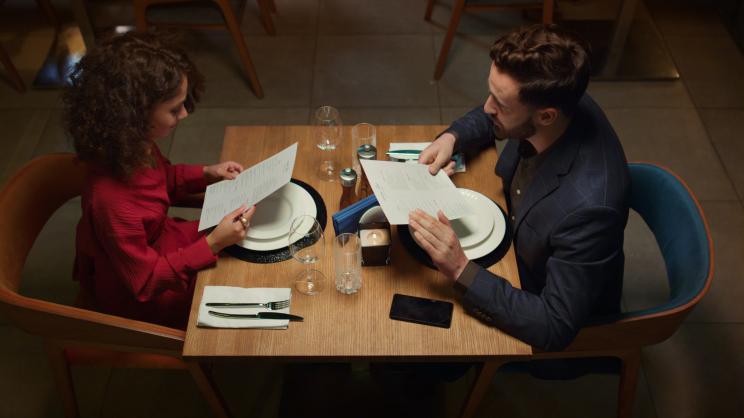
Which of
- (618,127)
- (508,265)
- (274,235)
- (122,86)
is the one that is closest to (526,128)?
(508,265)

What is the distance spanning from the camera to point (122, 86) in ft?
4.79

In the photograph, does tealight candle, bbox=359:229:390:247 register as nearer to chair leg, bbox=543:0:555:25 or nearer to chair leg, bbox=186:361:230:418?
chair leg, bbox=186:361:230:418

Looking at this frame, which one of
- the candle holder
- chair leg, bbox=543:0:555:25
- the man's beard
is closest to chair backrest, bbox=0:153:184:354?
the candle holder

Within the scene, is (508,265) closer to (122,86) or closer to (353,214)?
(353,214)

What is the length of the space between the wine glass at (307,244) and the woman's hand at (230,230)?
121 millimetres

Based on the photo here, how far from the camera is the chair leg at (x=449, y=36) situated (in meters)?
2.95

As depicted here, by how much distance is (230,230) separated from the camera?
1.46m

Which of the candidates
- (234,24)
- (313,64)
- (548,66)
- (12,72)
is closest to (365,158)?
(548,66)

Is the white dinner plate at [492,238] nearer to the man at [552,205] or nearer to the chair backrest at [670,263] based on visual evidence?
the man at [552,205]

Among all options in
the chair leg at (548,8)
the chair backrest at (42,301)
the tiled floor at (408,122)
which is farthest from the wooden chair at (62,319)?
the chair leg at (548,8)

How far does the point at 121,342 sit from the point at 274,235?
1.60 ft

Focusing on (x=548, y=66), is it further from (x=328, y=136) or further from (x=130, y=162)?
(x=130, y=162)

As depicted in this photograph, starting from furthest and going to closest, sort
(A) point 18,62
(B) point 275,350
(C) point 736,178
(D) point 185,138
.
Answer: (A) point 18,62
(D) point 185,138
(C) point 736,178
(B) point 275,350

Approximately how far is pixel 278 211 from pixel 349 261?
0.28m
